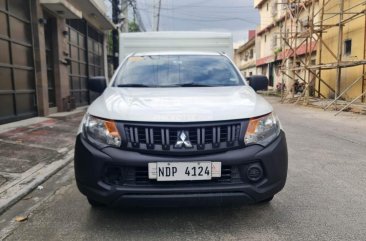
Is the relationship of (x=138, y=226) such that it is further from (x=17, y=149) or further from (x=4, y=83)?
(x=4, y=83)

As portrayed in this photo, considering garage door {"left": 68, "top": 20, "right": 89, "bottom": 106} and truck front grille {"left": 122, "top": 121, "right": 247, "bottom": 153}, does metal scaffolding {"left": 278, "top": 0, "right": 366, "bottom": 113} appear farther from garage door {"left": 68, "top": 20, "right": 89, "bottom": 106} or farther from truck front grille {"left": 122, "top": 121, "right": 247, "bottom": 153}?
truck front grille {"left": 122, "top": 121, "right": 247, "bottom": 153}

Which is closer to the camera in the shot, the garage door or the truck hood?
the truck hood

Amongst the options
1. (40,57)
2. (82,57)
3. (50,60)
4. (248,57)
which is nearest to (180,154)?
(40,57)

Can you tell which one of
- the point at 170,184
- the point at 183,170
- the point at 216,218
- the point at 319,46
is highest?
the point at 319,46

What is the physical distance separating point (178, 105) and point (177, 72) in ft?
4.22

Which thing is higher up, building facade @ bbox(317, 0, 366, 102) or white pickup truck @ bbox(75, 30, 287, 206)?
building facade @ bbox(317, 0, 366, 102)

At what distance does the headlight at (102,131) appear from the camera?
311 centimetres

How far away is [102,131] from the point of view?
3189 mm

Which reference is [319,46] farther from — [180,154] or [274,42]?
[180,154]

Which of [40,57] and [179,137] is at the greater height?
[40,57]

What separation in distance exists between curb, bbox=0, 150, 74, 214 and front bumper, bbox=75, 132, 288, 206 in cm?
144

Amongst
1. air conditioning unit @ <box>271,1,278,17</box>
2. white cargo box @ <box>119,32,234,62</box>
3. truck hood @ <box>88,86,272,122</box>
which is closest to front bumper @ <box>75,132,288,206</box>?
truck hood @ <box>88,86,272,122</box>

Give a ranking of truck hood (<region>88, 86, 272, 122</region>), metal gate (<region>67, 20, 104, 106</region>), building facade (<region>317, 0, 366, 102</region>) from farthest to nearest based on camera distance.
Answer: building facade (<region>317, 0, 366, 102</region>) < metal gate (<region>67, 20, 104, 106</region>) < truck hood (<region>88, 86, 272, 122</region>)

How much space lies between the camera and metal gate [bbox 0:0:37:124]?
9.25m
